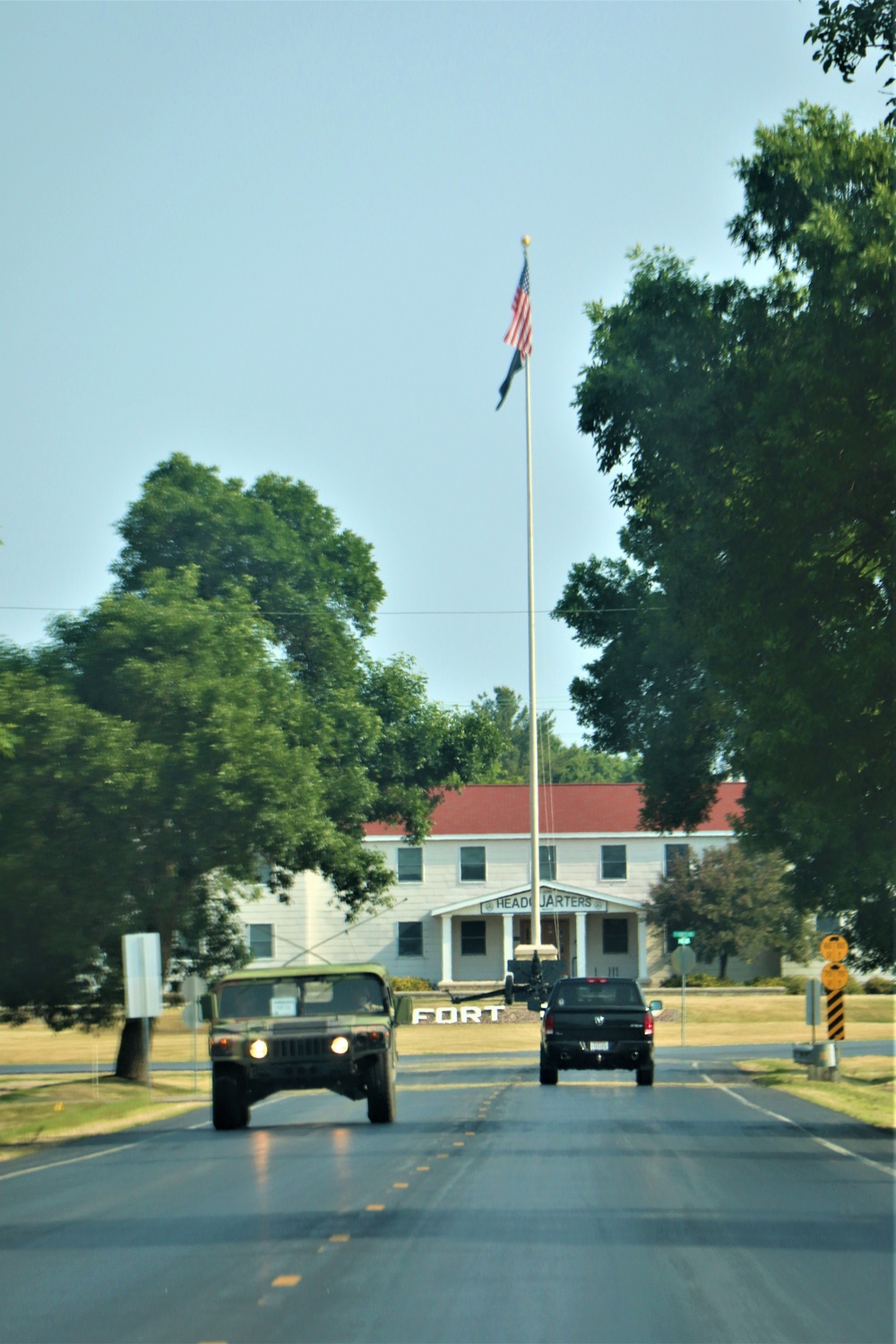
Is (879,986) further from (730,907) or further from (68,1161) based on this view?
(68,1161)

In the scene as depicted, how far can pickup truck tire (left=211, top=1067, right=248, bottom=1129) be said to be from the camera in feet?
67.4

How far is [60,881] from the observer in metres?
28.0

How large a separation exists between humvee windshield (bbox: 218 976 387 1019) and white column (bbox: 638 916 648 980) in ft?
163

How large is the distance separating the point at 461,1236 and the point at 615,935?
60.9 metres

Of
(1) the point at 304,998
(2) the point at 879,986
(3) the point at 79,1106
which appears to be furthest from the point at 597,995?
(2) the point at 879,986

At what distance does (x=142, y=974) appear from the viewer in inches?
977

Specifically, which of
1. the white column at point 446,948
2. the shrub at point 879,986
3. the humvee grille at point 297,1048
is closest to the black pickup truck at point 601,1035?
the humvee grille at point 297,1048

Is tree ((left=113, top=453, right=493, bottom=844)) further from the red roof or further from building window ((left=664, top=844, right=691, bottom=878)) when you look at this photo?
the red roof

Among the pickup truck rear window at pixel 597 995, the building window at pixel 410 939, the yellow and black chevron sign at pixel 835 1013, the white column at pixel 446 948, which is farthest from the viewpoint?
the building window at pixel 410 939

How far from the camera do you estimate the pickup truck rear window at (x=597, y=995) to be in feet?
94.3

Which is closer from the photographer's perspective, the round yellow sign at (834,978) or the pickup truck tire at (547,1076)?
the round yellow sign at (834,978)

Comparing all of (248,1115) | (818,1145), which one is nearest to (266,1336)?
(818,1145)

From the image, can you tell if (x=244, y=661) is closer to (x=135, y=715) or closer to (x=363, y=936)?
(x=135, y=715)

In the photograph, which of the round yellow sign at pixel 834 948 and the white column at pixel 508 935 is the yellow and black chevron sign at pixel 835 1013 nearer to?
the round yellow sign at pixel 834 948
